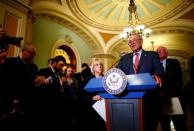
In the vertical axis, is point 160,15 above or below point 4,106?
above

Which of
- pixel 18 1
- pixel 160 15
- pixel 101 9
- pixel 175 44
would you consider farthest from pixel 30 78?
pixel 175 44

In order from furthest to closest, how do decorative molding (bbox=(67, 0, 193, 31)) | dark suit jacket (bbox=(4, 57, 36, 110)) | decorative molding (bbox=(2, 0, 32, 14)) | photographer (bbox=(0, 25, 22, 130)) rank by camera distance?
decorative molding (bbox=(67, 0, 193, 31))
decorative molding (bbox=(2, 0, 32, 14))
dark suit jacket (bbox=(4, 57, 36, 110))
photographer (bbox=(0, 25, 22, 130))

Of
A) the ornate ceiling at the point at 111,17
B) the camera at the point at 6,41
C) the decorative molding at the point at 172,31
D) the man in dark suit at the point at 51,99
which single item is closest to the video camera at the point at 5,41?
the camera at the point at 6,41

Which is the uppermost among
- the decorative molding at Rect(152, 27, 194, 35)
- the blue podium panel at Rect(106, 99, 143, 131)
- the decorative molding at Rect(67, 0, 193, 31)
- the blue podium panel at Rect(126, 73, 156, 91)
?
the decorative molding at Rect(67, 0, 193, 31)

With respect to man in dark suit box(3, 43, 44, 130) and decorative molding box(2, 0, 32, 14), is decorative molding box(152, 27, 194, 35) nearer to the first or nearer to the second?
decorative molding box(2, 0, 32, 14)

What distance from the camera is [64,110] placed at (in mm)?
2896

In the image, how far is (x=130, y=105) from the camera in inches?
57.6

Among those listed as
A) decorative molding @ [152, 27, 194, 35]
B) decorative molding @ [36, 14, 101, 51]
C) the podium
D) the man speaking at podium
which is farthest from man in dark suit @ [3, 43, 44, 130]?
decorative molding @ [152, 27, 194, 35]

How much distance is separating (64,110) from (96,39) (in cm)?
580

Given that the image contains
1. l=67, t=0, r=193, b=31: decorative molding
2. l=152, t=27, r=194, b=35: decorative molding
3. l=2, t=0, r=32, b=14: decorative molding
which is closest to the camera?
l=2, t=0, r=32, b=14: decorative molding

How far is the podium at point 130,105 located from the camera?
140 cm

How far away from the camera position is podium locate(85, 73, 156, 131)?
55.0 inches

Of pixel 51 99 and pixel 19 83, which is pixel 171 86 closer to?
pixel 51 99

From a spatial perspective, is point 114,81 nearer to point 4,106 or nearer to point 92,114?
point 4,106
